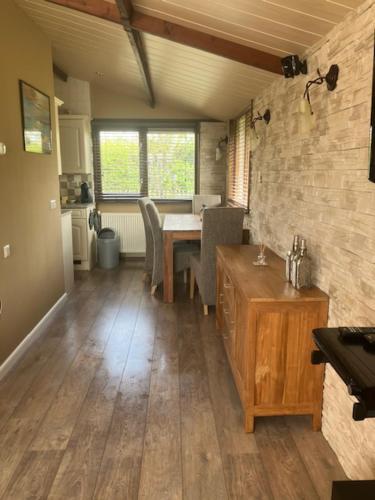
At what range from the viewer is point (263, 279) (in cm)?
242

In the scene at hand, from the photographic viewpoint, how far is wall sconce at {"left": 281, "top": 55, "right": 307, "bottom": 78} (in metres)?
2.42

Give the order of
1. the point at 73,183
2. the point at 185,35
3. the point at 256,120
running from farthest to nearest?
the point at 73,183 < the point at 256,120 < the point at 185,35

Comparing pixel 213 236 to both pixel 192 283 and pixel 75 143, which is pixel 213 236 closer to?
pixel 192 283

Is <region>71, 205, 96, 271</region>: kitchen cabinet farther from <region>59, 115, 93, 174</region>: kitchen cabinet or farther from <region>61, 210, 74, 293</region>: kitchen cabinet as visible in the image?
<region>61, 210, 74, 293</region>: kitchen cabinet

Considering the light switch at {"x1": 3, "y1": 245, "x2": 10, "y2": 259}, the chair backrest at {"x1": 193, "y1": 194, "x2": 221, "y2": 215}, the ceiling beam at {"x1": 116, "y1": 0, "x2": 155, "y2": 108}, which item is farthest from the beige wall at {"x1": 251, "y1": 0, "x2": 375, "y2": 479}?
the chair backrest at {"x1": 193, "y1": 194, "x2": 221, "y2": 215}

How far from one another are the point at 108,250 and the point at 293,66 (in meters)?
4.01

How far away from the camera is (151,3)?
2486 mm

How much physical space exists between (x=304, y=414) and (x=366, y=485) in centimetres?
102

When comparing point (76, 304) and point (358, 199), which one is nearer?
point (358, 199)

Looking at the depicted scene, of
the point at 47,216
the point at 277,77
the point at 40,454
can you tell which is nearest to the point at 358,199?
the point at 277,77

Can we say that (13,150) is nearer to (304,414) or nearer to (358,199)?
(358,199)

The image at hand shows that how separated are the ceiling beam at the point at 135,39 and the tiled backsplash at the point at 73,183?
63.9 inches

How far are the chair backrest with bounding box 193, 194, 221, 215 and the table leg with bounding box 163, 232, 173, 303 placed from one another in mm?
1738

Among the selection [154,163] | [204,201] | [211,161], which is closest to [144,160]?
[154,163]
